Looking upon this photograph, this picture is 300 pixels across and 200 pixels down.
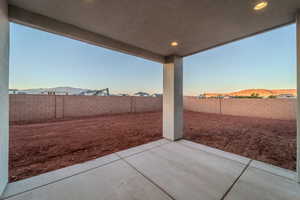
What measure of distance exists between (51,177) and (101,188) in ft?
2.94

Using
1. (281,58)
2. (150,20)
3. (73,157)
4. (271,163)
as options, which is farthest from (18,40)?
(281,58)

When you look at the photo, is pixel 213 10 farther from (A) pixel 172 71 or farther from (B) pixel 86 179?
(B) pixel 86 179

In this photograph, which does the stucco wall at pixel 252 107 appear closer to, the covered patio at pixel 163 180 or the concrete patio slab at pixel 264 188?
the covered patio at pixel 163 180

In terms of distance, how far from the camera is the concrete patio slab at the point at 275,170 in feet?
5.70

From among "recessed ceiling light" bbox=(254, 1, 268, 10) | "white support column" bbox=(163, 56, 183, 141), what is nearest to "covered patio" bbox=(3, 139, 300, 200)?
"white support column" bbox=(163, 56, 183, 141)

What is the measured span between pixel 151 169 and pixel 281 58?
9.58 meters

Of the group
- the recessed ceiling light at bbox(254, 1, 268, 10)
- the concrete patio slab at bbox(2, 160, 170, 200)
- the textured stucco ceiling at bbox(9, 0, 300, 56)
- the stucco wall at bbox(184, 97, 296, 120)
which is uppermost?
the textured stucco ceiling at bbox(9, 0, 300, 56)

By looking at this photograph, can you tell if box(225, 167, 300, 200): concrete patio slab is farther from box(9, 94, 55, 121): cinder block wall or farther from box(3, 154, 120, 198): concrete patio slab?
box(9, 94, 55, 121): cinder block wall

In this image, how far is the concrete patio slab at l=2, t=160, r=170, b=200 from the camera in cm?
134

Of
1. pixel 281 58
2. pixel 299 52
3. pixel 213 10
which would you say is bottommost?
pixel 299 52

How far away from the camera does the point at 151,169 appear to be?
1911mm

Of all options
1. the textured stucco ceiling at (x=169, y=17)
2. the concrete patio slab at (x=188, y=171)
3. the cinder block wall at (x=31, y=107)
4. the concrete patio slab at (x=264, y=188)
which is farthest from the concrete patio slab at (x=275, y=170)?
the cinder block wall at (x=31, y=107)

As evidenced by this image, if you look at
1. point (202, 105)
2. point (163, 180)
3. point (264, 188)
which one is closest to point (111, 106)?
point (163, 180)

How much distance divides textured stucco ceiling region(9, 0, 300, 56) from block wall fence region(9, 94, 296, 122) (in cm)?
762
